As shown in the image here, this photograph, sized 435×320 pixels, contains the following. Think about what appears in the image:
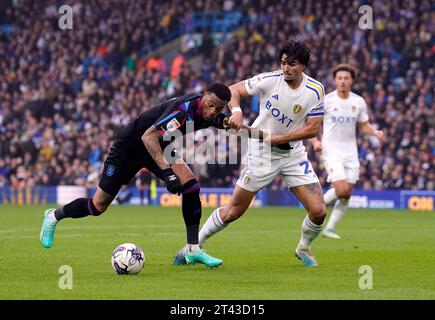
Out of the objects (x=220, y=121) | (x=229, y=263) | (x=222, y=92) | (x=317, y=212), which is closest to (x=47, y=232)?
(x=229, y=263)

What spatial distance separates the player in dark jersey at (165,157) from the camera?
1025 cm

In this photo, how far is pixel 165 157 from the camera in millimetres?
11023

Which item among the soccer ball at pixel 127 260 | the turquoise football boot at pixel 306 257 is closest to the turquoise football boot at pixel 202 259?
the soccer ball at pixel 127 260

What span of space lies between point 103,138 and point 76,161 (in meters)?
1.17

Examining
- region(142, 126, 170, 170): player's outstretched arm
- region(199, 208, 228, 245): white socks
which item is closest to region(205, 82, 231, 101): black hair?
region(142, 126, 170, 170): player's outstretched arm

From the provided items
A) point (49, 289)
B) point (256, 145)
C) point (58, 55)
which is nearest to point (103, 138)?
point (58, 55)

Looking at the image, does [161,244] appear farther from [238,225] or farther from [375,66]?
[375,66]

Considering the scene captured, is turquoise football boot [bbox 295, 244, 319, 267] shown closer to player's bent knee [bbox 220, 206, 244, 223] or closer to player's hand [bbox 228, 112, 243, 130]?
player's bent knee [bbox 220, 206, 244, 223]

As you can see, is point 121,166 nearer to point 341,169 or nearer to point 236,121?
point 236,121

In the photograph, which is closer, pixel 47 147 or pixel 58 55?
pixel 47 147

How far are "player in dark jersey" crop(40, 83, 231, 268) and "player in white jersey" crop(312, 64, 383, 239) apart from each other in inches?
217

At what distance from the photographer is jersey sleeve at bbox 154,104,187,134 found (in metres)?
10.2

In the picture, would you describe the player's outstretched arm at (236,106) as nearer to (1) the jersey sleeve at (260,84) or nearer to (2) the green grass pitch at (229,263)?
(1) the jersey sleeve at (260,84)
